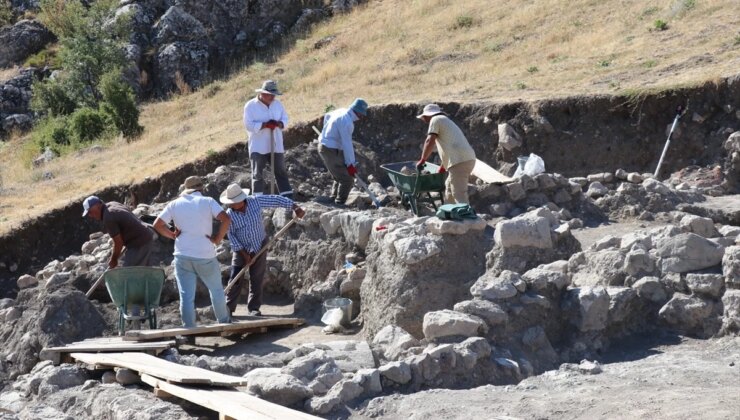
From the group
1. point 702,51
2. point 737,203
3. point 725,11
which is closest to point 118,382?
point 737,203

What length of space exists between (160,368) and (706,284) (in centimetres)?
475

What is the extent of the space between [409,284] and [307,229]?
130 inches

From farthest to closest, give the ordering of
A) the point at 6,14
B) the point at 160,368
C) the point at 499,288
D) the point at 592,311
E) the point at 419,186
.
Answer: the point at 6,14, the point at 419,186, the point at 499,288, the point at 592,311, the point at 160,368

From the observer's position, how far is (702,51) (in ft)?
60.9

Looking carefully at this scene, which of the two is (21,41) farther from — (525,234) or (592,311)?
(592,311)

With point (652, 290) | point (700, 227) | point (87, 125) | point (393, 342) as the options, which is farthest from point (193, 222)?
point (87, 125)

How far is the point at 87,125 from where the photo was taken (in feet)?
90.3

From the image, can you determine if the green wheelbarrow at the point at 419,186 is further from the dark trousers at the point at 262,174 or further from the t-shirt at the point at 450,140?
the dark trousers at the point at 262,174

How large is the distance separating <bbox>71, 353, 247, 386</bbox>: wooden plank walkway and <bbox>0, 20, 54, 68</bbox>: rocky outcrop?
1146 inches

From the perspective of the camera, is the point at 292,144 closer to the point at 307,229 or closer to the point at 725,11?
the point at 307,229

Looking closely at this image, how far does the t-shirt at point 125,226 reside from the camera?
11766 millimetres

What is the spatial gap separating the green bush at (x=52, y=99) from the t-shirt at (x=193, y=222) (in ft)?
72.2

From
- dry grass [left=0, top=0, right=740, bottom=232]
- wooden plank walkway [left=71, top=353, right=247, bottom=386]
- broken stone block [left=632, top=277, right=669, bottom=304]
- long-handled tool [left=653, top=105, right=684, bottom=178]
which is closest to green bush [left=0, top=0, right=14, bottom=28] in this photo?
dry grass [left=0, top=0, right=740, bottom=232]

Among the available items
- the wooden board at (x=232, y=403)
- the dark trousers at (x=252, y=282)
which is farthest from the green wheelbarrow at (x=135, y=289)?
the wooden board at (x=232, y=403)
